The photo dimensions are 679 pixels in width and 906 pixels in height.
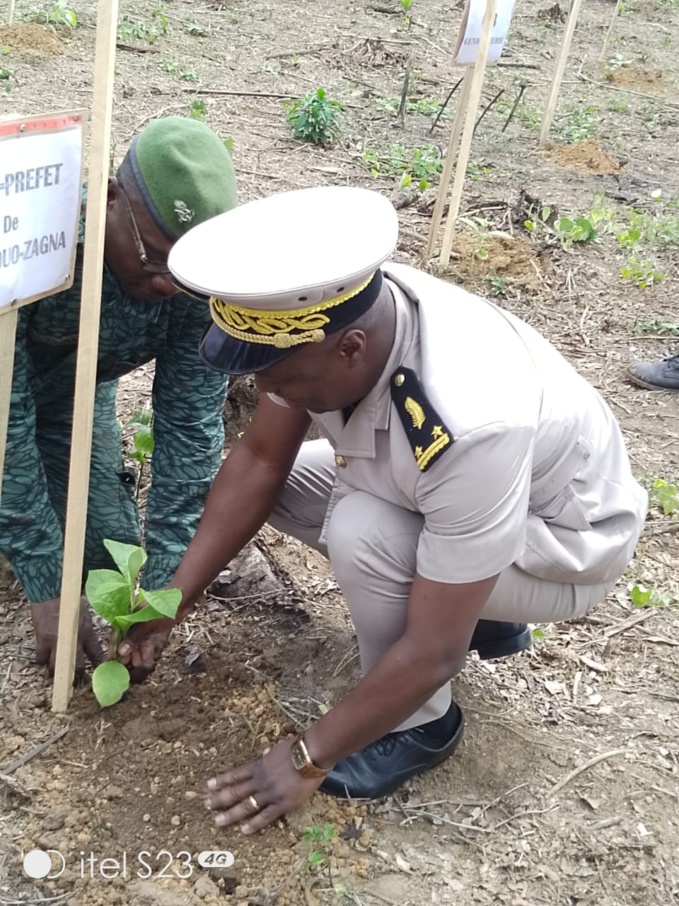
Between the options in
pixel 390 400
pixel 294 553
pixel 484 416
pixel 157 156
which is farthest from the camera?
pixel 294 553

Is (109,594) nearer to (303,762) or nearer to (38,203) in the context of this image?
(303,762)

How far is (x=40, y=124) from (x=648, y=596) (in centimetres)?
188

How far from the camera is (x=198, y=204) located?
64.3 inches

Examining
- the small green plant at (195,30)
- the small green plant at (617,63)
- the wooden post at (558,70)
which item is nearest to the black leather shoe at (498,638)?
the wooden post at (558,70)

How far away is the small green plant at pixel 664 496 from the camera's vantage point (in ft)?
9.02

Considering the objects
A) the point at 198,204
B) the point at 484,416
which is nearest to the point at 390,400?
the point at 484,416

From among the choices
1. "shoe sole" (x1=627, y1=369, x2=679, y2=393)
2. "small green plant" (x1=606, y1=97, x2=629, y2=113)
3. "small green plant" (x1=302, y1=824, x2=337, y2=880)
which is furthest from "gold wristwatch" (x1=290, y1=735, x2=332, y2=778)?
"small green plant" (x1=606, y1=97, x2=629, y2=113)

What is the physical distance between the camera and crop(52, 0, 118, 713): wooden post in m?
1.36

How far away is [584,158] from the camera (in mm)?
6129

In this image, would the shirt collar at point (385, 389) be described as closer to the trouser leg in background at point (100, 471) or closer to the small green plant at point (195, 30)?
the trouser leg in background at point (100, 471)

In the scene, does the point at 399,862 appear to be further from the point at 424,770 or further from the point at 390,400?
Result: the point at 390,400

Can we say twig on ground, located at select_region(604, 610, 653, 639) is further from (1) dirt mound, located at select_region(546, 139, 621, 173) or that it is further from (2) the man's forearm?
(1) dirt mound, located at select_region(546, 139, 621, 173)

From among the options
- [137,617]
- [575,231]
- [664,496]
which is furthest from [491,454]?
[575,231]

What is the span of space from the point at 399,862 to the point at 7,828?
0.75 m
